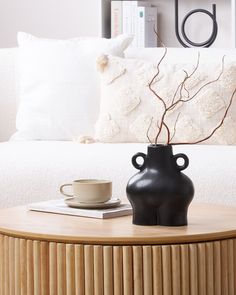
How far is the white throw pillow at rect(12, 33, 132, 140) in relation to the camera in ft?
10.6

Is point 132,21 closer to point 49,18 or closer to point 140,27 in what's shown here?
point 140,27

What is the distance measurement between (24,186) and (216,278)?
1127 millimetres

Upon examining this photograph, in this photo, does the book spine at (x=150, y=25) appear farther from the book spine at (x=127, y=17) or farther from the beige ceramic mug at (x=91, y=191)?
the beige ceramic mug at (x=91, y=191)

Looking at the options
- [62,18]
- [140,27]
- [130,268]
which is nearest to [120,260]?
[130,268]

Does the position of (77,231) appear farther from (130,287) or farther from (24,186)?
(24,186)

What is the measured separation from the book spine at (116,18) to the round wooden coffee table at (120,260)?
2.90 metres

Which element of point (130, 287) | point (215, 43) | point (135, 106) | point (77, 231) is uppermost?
point (215, 43)

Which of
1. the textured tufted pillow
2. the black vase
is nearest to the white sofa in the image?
the textured tufted pillow

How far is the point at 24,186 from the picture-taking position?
104 inches

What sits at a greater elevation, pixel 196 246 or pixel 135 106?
pixel 135 106

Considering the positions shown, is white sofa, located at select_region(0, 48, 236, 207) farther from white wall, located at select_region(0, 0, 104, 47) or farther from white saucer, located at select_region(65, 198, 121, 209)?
white wall, located at select_region(0, 0, 104, 47)

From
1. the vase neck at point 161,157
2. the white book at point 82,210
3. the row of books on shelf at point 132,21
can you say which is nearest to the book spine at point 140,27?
the row of books on shelf at point 132,21

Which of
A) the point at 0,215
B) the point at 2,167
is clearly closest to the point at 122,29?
the point at 2,167

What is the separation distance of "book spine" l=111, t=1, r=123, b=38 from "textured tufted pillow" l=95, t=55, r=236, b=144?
134 cm
